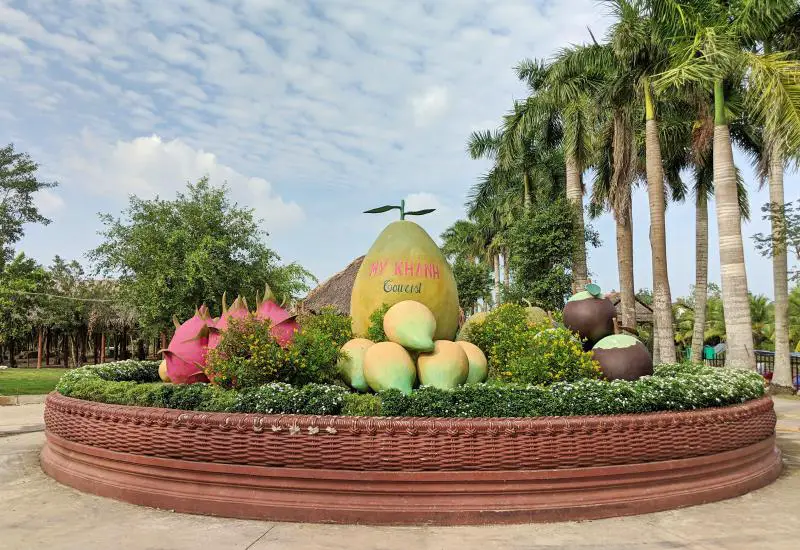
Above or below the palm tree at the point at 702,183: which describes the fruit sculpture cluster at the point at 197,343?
below

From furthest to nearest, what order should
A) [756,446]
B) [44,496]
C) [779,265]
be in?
[779,265], [756,446], [44,496]

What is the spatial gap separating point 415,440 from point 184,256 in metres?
18.7

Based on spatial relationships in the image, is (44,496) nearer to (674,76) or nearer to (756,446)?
(756,446)

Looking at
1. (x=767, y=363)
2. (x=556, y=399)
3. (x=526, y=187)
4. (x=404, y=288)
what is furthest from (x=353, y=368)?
(x=767, y=363)

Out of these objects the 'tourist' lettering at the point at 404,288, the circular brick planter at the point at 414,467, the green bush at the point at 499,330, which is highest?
the 'tourist' lettering at the point at 404,288

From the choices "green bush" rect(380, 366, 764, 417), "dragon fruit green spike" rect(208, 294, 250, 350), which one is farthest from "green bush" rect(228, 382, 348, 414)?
"dragon fruit green spike" rect(208, 294, 250, 350)

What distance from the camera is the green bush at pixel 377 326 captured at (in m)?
7.74

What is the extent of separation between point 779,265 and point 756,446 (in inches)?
553

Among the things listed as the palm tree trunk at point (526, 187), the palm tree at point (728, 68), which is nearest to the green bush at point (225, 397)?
the palm tree at point (728, 68)

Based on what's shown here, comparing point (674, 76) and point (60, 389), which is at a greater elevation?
point (674, 76)

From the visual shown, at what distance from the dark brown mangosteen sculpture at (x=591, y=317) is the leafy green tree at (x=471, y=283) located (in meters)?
27.7

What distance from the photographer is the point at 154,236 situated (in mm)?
22266

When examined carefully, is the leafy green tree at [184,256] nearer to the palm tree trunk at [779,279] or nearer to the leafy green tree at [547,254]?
the leafy green tree at [547,254]

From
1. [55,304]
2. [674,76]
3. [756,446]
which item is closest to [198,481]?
[756,446]
